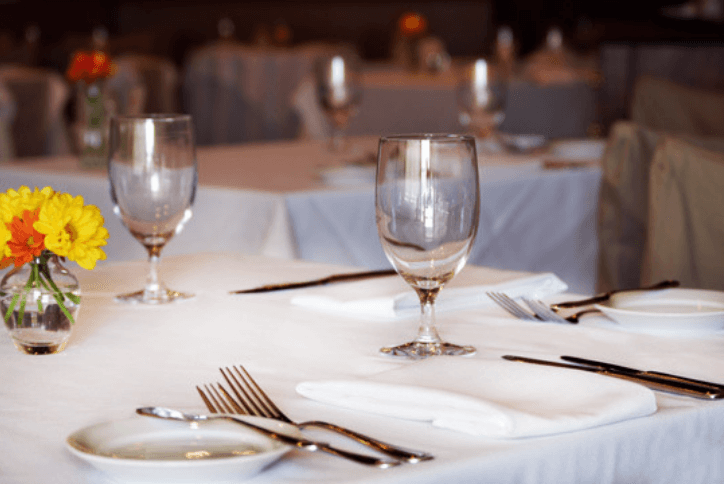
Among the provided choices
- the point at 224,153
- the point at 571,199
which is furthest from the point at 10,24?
the point at 571,199

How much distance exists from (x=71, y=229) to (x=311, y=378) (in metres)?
0.26

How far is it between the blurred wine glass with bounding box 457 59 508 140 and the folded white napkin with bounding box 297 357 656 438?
88.5 inches

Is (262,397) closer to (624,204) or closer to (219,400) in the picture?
(219,400)

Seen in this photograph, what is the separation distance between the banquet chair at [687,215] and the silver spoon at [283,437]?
1466 millimetres

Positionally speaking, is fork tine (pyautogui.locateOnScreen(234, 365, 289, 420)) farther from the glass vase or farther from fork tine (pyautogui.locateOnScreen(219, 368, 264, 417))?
the glass vase

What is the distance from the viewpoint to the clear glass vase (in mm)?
1017

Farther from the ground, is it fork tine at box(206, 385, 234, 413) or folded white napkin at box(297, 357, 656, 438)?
folded white napkin at box(297, 357, 656, 438)

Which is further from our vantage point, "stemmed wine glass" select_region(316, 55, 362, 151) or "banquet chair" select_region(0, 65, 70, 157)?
"banquet chair" select_region(0, 65, 70, 157)

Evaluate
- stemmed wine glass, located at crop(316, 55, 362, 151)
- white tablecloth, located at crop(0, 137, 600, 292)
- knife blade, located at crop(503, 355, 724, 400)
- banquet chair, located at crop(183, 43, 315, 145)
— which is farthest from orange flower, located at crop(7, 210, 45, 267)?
banquet chair, located at crop(183, 43, 315, 145)

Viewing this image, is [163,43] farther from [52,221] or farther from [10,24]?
[52,221]

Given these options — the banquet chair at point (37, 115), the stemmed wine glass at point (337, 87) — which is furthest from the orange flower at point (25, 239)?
the banquet chair at point (37, 115)

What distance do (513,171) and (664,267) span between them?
578 mm

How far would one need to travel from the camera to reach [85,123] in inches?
111

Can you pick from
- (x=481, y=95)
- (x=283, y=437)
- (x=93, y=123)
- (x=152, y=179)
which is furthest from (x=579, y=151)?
(x=283, y=437)
